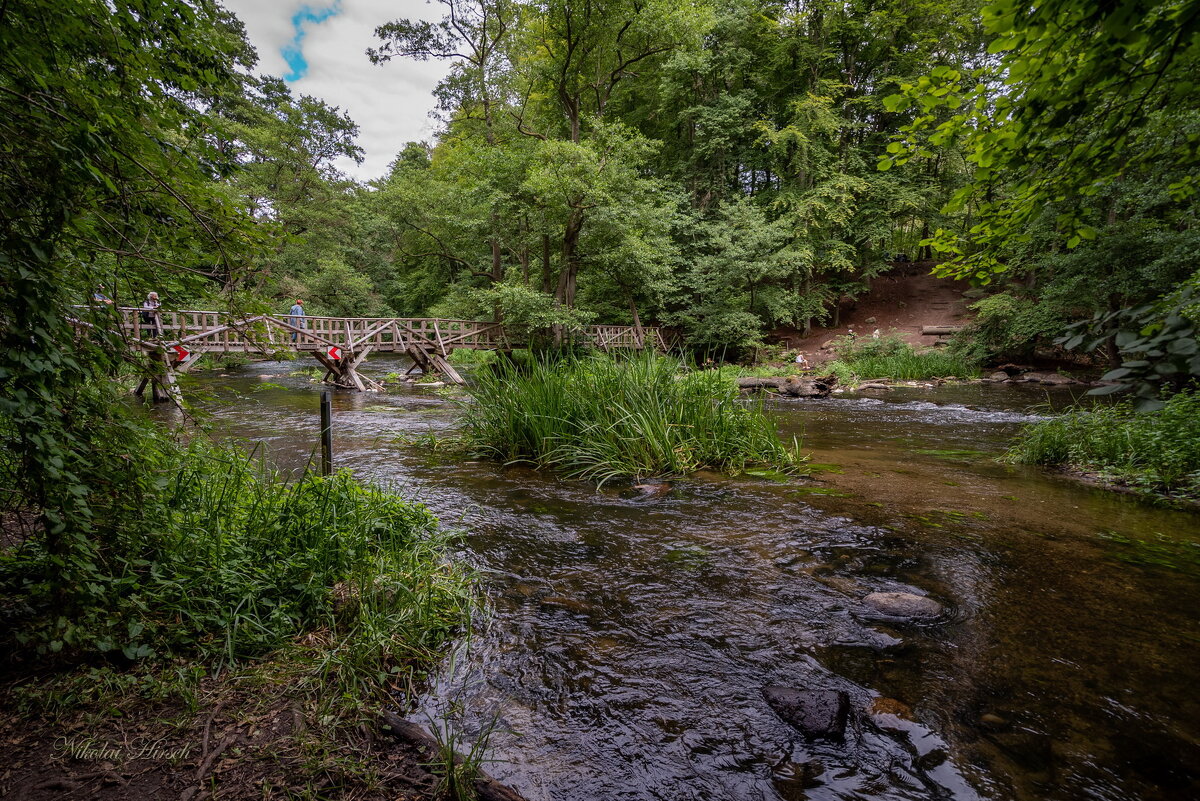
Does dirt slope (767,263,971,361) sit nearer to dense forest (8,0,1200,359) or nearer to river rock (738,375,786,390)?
dense forest (8,0,1200,359)

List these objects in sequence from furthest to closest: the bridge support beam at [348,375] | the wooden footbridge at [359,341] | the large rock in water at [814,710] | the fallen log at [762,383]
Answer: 1. the bridge support beam at [348,375]
2. the fallen log at [762,383]
3. the wooden footbridge at [359,341]
4. the large rock in water at [814,710]

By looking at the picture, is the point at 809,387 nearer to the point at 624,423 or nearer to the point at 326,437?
the point at 624,423

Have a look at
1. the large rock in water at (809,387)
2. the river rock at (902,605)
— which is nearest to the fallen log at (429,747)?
the river rock at (902,605)

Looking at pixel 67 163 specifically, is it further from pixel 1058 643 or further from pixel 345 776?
pixel 1058 643

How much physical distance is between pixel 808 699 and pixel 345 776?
1560 millimetres

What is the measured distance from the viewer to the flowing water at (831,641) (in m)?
1.60

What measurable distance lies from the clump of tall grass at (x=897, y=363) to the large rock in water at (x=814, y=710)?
14.7 metres

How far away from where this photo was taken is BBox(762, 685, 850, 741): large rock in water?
1.74 metres

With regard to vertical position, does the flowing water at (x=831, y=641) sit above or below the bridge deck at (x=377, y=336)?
below

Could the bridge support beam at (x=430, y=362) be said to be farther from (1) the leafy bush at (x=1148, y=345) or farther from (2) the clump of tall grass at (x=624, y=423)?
(1) the leafy bush at (x=1148, y=345)

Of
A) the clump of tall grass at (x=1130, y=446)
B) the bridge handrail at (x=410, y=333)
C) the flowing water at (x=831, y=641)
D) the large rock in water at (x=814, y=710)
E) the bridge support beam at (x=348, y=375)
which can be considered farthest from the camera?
the bridge support beam at (x=348, y=375)

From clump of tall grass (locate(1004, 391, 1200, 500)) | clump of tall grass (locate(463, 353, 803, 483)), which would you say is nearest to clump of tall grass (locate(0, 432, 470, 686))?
clump of tall grass (locate(463, 353, 803, 483))

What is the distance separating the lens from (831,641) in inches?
89.2

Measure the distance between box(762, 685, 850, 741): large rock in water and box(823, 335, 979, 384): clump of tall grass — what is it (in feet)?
48.2
